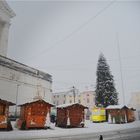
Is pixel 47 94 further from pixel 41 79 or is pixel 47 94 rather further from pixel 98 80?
pixel 98 80

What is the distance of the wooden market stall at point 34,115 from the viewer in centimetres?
762

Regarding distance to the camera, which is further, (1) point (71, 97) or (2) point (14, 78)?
(1) point (71, 97)

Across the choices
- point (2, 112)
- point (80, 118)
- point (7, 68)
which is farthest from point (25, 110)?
point (7, 68)

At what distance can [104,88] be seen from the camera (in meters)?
16.2

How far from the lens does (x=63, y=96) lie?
2250 cm

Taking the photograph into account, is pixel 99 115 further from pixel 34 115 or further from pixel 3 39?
pixel 3 39

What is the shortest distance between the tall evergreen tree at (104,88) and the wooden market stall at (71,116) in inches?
261

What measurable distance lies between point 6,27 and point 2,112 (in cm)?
Result: 680

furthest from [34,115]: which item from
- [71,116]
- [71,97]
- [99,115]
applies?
[71,97]

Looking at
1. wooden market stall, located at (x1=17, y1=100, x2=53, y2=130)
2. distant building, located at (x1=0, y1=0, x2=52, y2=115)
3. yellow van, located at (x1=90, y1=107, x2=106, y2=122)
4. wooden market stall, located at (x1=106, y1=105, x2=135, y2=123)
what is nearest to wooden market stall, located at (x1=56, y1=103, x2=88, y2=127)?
wooden market stall, located at (x1=17, y1=100, x2=53, y2=130)

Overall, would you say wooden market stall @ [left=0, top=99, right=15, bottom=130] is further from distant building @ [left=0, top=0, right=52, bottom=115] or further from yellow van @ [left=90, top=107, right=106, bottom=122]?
yellow van @ [left=90, top=107, right=106, bottom=122]

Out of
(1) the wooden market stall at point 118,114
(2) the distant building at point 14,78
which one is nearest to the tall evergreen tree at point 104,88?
(1) the wooden market stall at point 118,114

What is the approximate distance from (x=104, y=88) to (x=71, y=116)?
7.68 metres

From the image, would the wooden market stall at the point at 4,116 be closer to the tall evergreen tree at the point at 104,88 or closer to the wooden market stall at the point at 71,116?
the wooden market stall at the point at 71,116
